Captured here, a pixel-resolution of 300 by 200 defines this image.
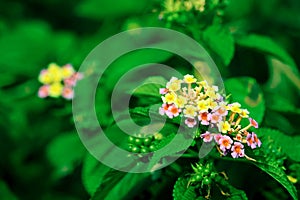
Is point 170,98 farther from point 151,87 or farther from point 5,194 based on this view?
point 5,194

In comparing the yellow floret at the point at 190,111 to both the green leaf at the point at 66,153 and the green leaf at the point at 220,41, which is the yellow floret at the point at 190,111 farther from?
the green leaf at the point at 66,153

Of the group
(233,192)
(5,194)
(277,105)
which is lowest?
(233,192)

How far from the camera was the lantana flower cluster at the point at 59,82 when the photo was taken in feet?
8.86

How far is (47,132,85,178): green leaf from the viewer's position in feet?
9.14

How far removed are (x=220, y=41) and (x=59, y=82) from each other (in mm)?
878

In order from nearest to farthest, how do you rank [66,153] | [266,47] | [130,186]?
[130,186], [266,47], [66,153]

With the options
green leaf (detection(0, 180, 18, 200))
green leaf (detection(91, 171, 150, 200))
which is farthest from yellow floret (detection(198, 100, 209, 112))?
green leaf (detection(0, 180, 18, 200))

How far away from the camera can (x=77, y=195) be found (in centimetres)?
316

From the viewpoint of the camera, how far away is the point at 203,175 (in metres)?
1.76

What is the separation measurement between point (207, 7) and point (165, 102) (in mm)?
747

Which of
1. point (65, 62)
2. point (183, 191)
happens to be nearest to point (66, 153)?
point (65, 62)

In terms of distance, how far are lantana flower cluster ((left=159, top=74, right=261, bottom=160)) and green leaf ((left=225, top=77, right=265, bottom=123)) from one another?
34 cm

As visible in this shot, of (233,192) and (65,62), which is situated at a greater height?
(65,62)

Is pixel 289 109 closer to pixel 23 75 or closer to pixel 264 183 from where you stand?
pixel 264 183
